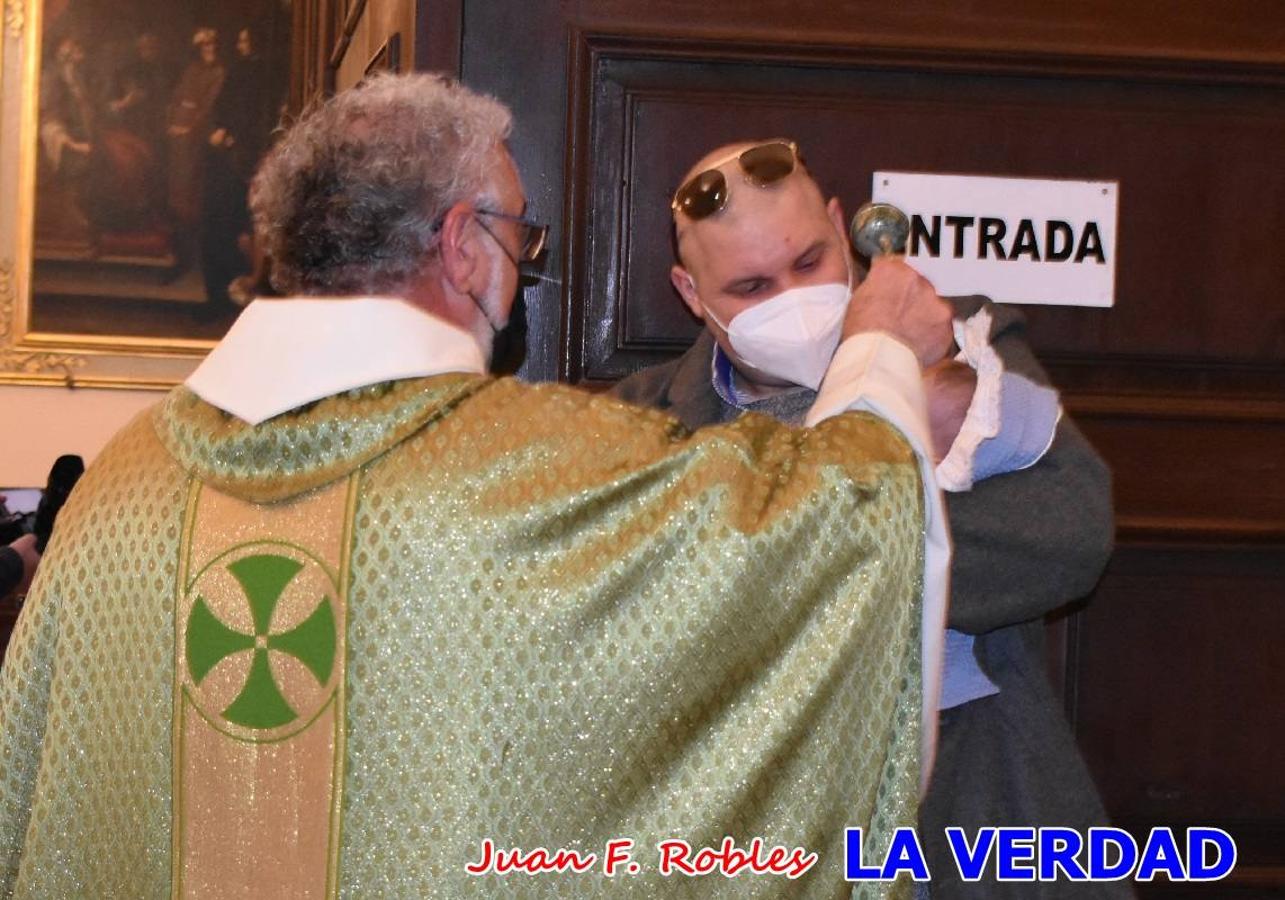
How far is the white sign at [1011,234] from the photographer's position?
2791mm

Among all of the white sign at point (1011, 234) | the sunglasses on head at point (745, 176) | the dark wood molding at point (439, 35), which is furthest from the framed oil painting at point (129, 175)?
the sunglasses on head at point (745, 176)

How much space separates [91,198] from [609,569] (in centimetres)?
477

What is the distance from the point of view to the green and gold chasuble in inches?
65.1

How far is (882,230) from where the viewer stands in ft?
6.89

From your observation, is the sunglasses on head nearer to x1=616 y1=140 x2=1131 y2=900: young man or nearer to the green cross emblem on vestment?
x1=616 y1=140 x2=1131 y2=900: young man

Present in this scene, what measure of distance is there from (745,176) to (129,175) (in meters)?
4.10

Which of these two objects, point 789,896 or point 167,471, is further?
point 167,471

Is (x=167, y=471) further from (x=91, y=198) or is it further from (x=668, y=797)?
(x=91, y=198)

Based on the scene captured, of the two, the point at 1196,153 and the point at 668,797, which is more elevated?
the point at 1196,153

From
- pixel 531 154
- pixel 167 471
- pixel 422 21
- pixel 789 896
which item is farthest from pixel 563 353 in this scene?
pixel 789 896

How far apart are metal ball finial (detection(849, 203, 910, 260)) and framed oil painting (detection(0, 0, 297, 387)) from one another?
4.10m

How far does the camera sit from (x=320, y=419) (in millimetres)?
1709

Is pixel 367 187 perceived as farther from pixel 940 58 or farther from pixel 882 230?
pixel 940 58

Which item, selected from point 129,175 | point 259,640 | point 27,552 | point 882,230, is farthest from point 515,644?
point 129,175
